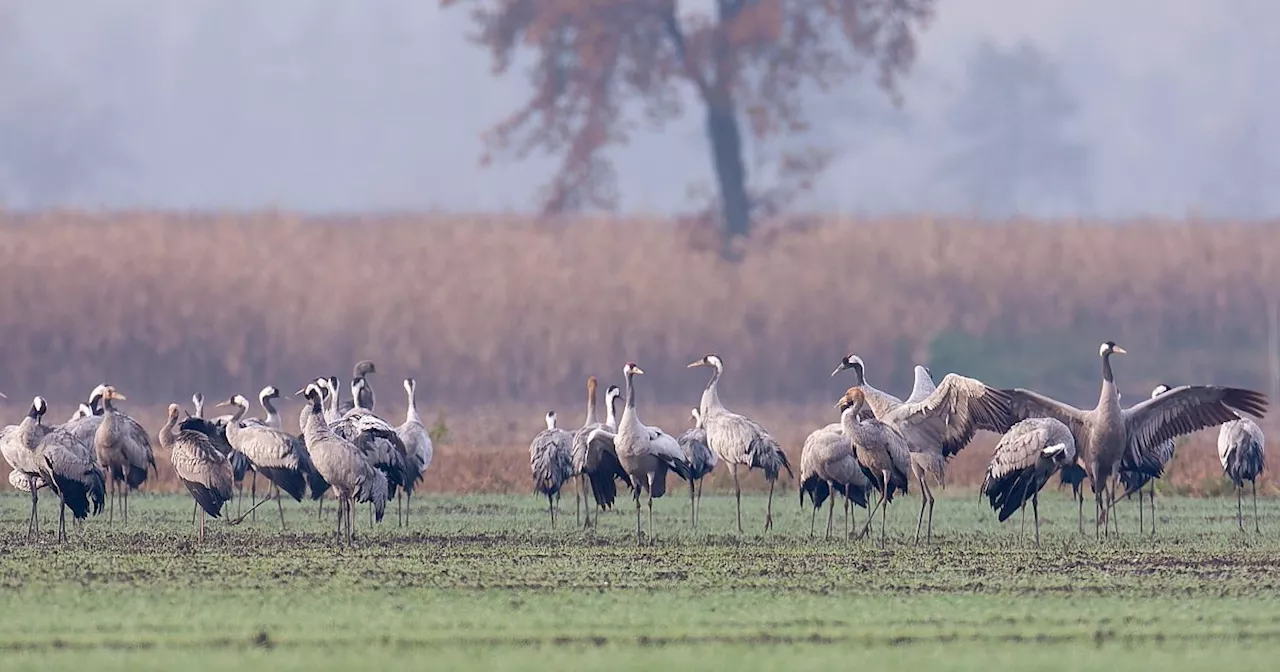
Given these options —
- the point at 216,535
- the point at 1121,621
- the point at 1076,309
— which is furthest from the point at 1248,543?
the point at 1076,309

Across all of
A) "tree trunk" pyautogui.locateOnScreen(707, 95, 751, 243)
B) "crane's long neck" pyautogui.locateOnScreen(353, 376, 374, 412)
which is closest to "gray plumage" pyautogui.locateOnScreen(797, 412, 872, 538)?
"crane's long neck" pyautogui.locateOnScreen(353, 376, 374, 412)

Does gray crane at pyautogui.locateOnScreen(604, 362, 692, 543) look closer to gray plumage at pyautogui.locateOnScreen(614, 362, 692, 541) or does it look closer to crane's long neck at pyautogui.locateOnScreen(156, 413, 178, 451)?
gray plumage at pyautogui.locateOnScreen(614, 362, 692, 541)

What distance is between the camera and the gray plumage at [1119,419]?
1884 cm

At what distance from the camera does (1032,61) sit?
78625 millimetres

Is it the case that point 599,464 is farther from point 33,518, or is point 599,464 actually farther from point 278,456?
point 33,518

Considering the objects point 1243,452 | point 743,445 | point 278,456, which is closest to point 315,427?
point 278,456

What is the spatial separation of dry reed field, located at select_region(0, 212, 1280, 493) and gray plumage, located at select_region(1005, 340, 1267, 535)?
19.0 m

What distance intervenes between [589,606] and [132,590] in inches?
107

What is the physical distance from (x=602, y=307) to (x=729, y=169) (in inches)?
162

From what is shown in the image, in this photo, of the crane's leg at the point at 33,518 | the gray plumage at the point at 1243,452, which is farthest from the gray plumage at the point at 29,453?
the gray plumage at the point at 1243,452

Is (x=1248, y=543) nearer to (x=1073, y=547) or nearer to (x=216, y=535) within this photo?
(x=1073, y=547)

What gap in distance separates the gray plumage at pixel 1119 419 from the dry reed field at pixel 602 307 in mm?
18953

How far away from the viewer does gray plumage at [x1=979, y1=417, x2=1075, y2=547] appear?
18.5 meters

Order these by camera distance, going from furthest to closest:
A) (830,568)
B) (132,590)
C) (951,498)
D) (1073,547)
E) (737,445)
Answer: (951,498) < (737,445) < (1073,547) < (830,568) < (132,590)
